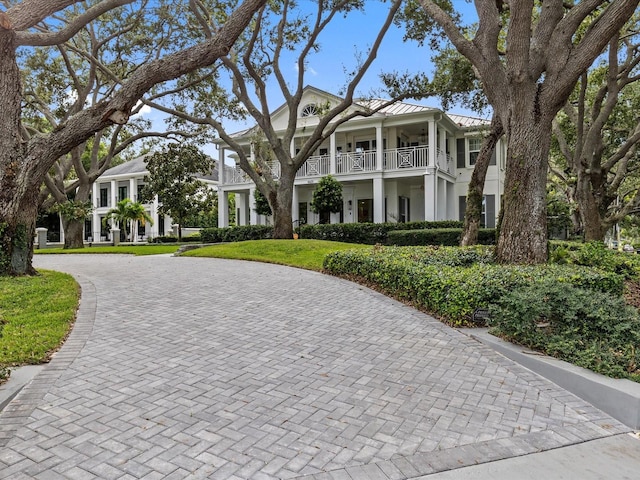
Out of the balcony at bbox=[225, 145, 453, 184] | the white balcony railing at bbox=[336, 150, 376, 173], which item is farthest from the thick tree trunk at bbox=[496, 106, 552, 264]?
the white balcony railing at bbox=[336, 150, 376, 173]

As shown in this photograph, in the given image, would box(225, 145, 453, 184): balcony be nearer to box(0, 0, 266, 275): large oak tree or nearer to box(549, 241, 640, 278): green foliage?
box(0, 0, 266, 275): large oak tree

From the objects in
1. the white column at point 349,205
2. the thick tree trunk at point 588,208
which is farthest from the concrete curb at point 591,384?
the white column at point 349,205

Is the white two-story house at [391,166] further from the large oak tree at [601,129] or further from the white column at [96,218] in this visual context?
the white column at [96,218]

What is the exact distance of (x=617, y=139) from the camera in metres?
21.0

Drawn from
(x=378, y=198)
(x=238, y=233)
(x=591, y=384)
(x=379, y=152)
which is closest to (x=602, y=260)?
(x=591, y=384)

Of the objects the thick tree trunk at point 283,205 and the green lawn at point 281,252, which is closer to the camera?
the green lawn at point 281,252

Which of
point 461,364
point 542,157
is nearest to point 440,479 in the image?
point 461,364

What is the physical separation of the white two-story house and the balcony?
45mm

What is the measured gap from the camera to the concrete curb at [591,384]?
3.36m

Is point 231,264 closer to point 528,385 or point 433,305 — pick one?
point 433,305

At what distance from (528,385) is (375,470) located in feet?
6.74

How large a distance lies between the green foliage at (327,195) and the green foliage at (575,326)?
51.2 feet

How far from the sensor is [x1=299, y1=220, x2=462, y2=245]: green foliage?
18.9 metres

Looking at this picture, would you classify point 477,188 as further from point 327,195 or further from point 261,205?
point 261,205
